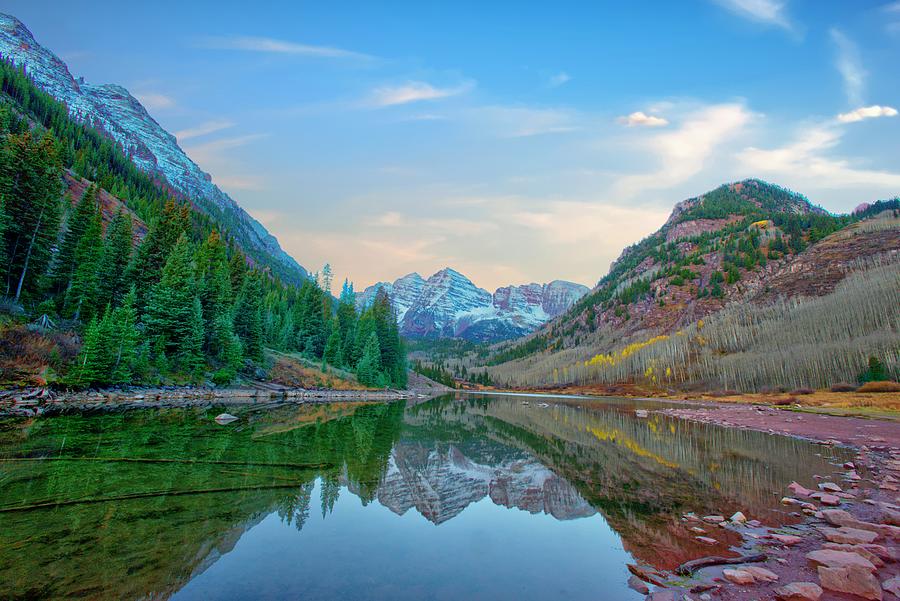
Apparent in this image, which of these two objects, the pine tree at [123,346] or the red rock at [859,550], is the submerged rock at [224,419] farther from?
the red rock at [859,550]

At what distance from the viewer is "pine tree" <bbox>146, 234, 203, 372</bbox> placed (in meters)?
49.8

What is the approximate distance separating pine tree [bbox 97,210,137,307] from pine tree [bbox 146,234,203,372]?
2.79m

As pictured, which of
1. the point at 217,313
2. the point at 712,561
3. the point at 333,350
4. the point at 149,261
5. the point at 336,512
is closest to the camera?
the point at 712,561

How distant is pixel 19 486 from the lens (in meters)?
12.0

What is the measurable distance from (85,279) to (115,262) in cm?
574

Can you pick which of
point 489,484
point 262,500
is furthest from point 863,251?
point 262,500

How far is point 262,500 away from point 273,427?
17.2m

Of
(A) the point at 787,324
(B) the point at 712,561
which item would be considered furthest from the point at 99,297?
(A) the point at 787,324

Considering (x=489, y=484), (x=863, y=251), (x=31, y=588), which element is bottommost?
(x=489, y=484)

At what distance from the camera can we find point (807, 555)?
9.09 m

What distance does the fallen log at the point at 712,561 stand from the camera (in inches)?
351

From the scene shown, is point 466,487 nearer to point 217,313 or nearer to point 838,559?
point 838,559

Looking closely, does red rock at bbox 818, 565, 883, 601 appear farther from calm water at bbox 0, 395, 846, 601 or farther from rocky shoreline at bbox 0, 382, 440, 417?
rocky shoreline at bbox 0, 382, 440, 417

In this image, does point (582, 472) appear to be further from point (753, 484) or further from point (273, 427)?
point (273, 427)
